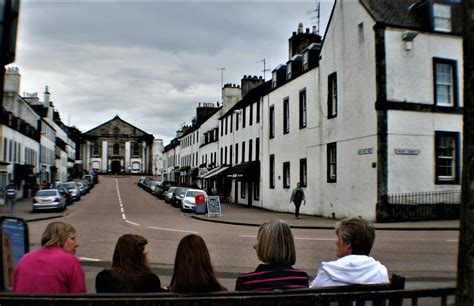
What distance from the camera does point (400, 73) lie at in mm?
21469

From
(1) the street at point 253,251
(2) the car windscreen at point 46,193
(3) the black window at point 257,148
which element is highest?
(3) the black window at point 257,148

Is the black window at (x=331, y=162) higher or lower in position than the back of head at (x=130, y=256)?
higher

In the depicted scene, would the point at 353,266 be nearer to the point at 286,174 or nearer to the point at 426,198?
the point at 426,198

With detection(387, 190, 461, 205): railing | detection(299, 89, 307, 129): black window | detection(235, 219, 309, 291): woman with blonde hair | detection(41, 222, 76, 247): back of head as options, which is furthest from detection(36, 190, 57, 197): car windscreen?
detection(235, 219, 309, 291): woman with blonde hair

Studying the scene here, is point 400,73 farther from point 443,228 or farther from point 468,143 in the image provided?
point 468,143

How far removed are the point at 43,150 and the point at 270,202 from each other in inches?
1443

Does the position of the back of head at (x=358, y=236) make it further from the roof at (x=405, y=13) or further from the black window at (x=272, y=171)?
the black window at (x=272, y=171)

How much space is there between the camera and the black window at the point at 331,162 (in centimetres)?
2476

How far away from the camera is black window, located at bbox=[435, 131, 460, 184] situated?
21844 mm

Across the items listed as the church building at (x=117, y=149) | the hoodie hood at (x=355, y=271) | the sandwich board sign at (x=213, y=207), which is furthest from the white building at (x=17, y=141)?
the church building at (x=117, y=149)

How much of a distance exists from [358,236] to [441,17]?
21.3 metres

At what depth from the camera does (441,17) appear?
73.3ft

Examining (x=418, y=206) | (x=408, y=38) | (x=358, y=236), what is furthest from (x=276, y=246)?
(x=408, y=38)

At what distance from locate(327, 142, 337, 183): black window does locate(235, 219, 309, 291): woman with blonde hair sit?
21.1 metres
